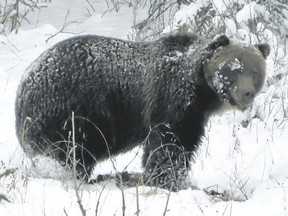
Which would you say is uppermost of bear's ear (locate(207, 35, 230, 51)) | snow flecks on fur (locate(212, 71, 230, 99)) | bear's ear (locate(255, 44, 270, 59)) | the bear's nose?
bear's ear (locate(207, 35, 230, 51))

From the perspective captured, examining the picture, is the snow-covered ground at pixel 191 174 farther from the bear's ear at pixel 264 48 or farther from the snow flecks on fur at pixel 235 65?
the bear's ear at pixel 264 48

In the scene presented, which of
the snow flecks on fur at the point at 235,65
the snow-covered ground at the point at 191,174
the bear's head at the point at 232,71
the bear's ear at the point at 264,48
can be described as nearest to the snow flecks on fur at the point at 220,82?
the bear's head at the point at 232,71

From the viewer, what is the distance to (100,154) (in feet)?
21.9

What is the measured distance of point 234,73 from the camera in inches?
255

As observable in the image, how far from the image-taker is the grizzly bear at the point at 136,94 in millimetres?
6402

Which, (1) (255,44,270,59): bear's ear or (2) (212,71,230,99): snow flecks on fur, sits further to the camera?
(1) (255,44,270,59): bear's ear

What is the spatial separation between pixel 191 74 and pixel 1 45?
5.73m

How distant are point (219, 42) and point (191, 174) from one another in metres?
1.39

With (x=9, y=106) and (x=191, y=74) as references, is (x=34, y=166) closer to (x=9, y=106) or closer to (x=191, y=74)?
(x=191, y=74)

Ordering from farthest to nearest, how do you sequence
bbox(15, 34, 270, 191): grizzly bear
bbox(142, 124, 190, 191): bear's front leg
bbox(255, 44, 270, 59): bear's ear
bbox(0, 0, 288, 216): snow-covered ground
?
bbox(255, 44, 270, 59): bear's ear < bbox(142, 124, 190, 191): bear's front leg < bbox(15, 34, 270, 191): grizzly bear < bbox(0, 0, 288, 216): snow-covered ground

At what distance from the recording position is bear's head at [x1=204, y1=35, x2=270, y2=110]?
645cm

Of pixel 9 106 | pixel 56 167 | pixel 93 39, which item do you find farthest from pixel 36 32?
pixel 56 167

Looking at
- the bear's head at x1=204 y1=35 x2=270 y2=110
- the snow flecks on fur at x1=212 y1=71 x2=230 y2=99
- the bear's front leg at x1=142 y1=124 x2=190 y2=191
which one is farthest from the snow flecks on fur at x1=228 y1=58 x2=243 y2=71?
the bear's front leg at x1=142 y1=124 x2=190 y2=191

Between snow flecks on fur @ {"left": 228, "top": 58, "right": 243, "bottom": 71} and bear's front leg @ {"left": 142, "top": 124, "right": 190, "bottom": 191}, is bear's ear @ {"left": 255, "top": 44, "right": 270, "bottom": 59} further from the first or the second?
bear's front leg @ {"left": 142, "top": 124, "right": 190, "bottom": 191}
